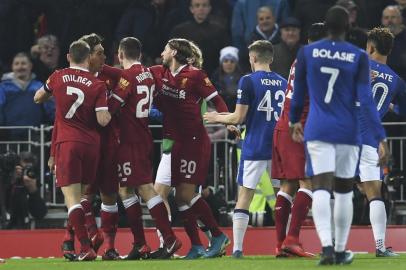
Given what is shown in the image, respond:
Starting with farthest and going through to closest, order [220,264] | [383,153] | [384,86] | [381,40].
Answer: [384,86], [381,40], [220,264], [383,153]

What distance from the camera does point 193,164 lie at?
16219 millimetres

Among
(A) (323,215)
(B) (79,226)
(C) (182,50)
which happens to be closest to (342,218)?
(A) (323,215)

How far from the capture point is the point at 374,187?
15484mm

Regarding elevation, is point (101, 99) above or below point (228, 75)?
below

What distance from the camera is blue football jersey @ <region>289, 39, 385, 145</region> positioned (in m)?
13.1

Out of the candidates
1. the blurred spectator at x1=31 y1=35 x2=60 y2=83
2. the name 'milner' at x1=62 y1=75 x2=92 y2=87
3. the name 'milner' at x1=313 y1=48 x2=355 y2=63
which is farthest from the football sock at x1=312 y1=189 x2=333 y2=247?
the blurred spectator at x1=31 y1=35 x2=60 y2=83

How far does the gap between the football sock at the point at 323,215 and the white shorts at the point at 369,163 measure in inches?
93.4

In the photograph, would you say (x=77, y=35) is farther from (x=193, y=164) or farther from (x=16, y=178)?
(x=193, y=164)

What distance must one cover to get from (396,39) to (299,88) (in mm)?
8852

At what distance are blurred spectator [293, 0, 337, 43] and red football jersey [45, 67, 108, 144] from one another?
7483 mm

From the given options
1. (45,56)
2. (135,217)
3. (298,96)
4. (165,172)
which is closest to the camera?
(298,96)

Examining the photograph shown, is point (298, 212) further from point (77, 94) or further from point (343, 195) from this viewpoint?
point (77, 94)

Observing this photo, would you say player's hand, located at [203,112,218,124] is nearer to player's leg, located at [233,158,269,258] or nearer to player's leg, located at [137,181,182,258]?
player's leg, located at [233,158,269,258]

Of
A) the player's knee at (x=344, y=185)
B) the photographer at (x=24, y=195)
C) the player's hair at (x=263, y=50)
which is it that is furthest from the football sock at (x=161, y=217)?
the photographer at (x=24, y=195)
